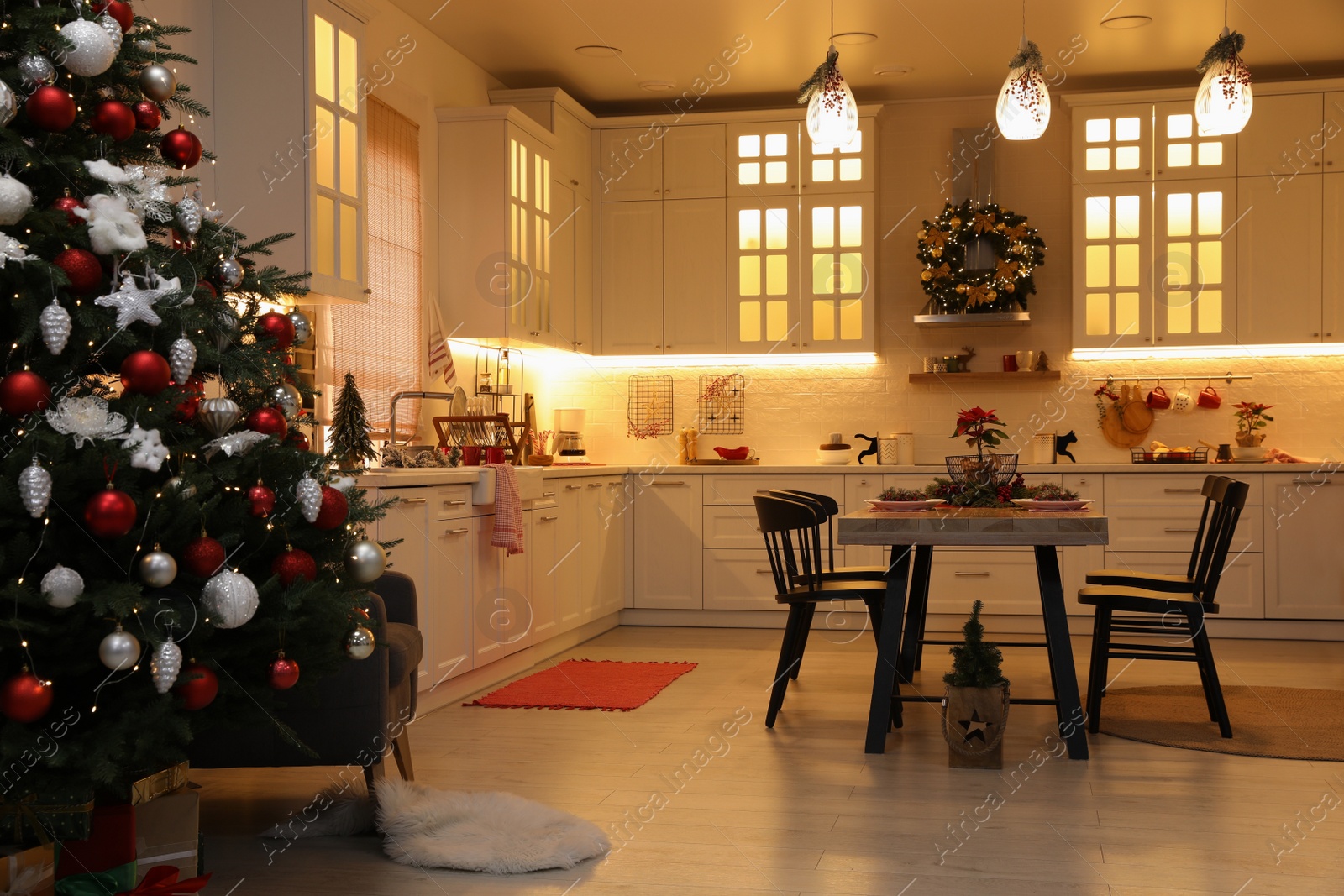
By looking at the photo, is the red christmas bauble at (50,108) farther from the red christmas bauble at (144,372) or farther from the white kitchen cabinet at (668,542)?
the white kitchen cabinet at (668,542)

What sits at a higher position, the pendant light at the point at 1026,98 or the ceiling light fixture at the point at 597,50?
the ceiling light fixture at the point at 597,50

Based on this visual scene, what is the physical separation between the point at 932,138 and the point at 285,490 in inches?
212

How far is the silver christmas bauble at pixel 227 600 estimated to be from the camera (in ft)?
7.11

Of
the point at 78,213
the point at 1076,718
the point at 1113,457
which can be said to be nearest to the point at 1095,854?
the point at 1076,718

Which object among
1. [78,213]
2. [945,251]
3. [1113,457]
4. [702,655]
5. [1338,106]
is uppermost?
[1338,106]

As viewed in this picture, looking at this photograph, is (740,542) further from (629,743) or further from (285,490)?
(285,490)

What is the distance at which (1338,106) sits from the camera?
6293 mm

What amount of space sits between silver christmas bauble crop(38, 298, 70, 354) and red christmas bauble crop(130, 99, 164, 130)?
482mm

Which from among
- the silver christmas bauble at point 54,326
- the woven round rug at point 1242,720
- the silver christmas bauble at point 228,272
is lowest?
the woven round rug at point 1242,720

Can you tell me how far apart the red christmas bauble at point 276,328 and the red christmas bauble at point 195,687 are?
27.1 inches

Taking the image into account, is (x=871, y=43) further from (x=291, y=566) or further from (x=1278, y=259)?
Result: (x=291, y=566)

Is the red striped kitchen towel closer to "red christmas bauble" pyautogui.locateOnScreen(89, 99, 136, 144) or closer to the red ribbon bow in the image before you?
the red ribbon bow

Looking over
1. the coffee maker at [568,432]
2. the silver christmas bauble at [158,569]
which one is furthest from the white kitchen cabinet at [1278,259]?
the silver christmas bauble at [158,569]

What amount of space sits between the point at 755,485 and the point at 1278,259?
9.54 ft
